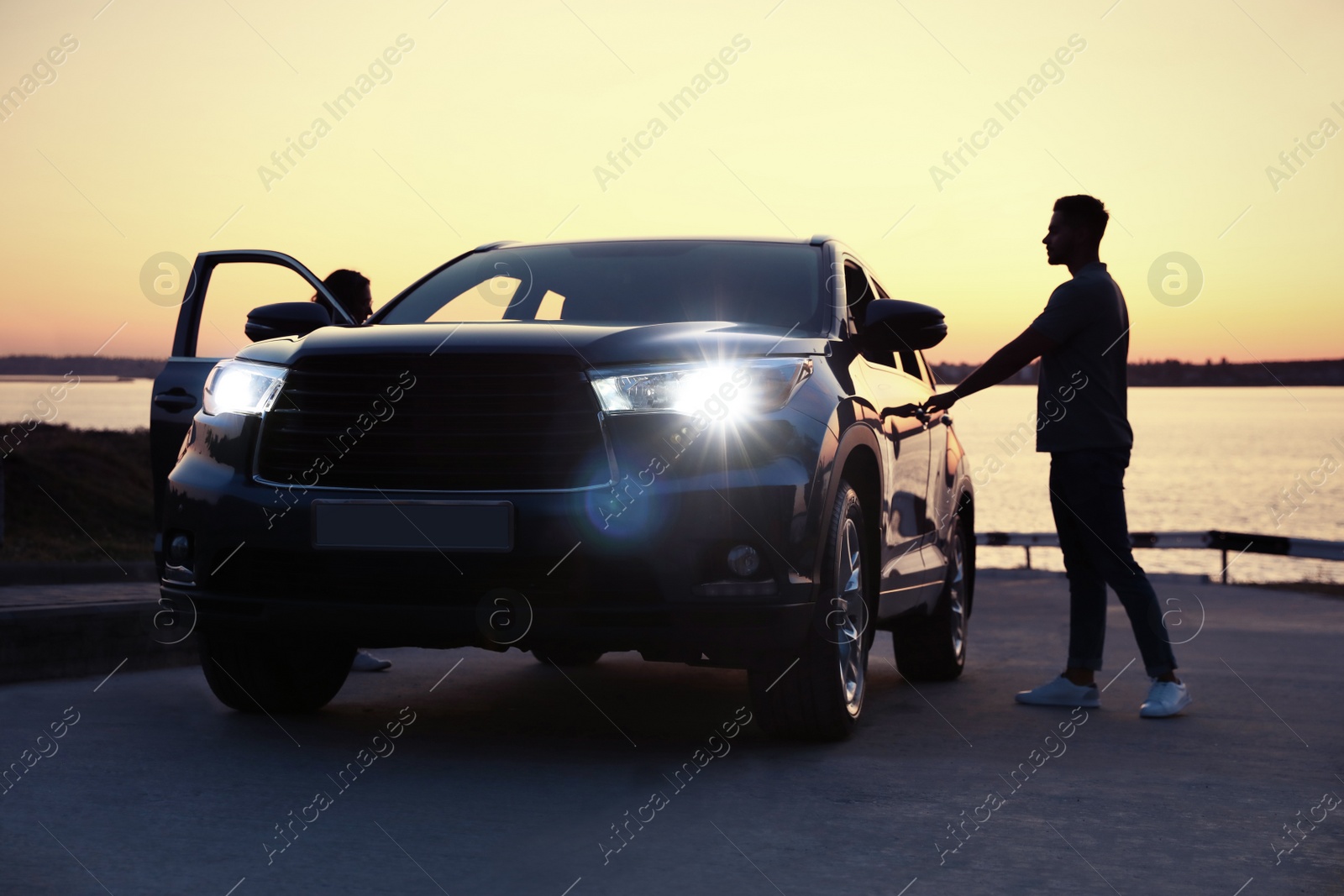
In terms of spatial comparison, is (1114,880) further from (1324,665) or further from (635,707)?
(1324,665)

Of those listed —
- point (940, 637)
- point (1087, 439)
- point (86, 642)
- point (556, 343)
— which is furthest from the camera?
point (940, 637)

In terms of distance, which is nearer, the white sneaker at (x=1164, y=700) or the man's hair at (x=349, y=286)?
the white sneaker at (x=1164, y=700)

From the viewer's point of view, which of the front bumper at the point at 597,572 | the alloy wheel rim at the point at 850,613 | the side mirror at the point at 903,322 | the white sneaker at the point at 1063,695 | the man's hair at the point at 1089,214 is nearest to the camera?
the front bumper at the point at 597,572

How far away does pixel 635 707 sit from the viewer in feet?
20.2

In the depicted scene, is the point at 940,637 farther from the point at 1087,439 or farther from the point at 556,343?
the point at 556,343

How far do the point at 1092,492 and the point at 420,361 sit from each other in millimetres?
3185

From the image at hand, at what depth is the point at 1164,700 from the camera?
6.19 m

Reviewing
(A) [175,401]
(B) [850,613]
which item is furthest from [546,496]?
(A) [175,401]

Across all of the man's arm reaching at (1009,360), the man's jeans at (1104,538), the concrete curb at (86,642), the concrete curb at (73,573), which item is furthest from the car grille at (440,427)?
the concrete curb at (73,573)

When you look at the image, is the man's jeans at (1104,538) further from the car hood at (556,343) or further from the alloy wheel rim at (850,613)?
the car hood at (556,343)

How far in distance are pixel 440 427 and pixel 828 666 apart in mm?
1535

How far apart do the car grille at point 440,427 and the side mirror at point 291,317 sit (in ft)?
2.31

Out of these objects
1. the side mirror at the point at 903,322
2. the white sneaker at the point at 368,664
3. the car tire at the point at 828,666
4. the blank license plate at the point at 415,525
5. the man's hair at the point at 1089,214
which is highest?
the man's hair at the point at 1089,214

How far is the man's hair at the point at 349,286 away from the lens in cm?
853
